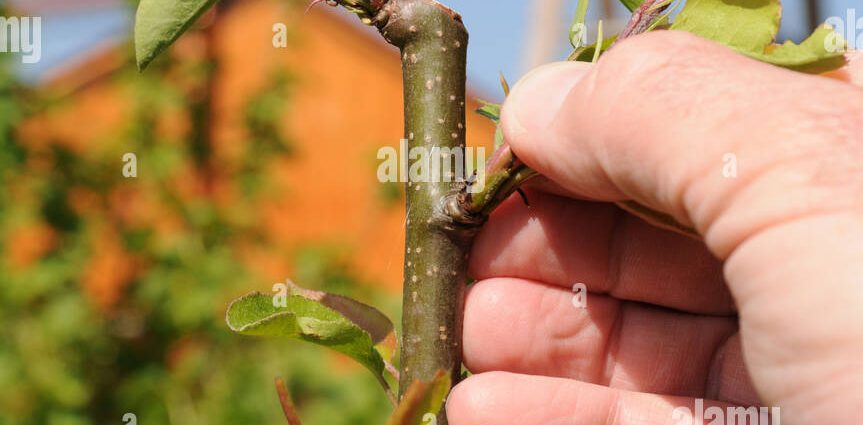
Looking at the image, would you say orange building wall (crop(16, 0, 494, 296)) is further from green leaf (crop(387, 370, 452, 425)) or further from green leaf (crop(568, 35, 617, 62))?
green leaf (crop(387, 370, 452, 425))

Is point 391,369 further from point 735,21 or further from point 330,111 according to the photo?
point 330,111

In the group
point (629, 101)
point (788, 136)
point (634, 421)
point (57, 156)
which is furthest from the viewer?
point (57, 156)

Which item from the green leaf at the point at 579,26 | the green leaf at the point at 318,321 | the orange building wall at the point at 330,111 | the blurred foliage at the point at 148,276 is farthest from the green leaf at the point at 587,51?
the orange building wall at the point at 330,111

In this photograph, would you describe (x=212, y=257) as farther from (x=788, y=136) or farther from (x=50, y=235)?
(x=788, y=136)

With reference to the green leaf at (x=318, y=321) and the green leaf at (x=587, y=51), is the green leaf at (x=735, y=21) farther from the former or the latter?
the green leaf at (x=318, y=321)

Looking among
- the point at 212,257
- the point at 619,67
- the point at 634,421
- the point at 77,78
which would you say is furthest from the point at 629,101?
the point at 77,78
